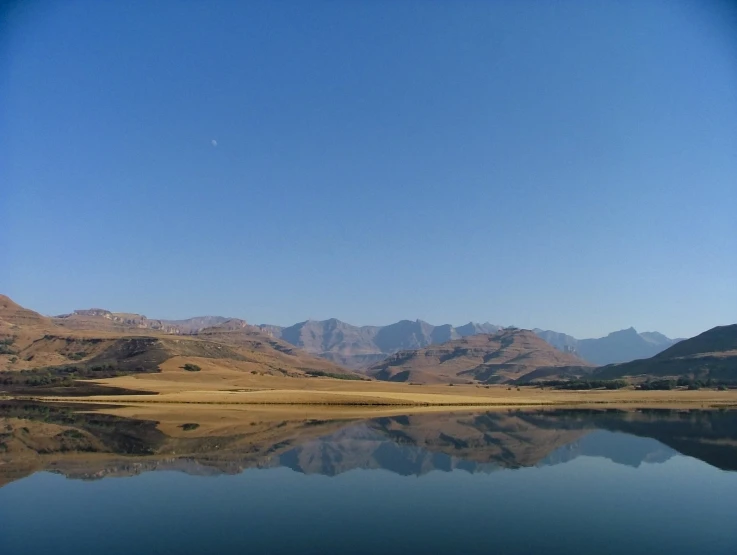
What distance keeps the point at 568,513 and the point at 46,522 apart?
2901 cm

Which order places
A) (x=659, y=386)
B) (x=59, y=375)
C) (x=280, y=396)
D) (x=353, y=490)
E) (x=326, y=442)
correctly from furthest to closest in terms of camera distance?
(x=659, y=386) < (x=59, y=375) < (x=280, y=396) < (x=326, y=442) < (x=353, y=490)

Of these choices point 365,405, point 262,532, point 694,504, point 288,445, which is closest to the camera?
point 262,532

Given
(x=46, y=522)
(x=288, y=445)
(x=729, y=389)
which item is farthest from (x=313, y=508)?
(x=729, y=389)

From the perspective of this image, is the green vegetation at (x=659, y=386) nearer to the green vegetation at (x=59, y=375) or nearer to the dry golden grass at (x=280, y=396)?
the dry golden grass at (x=280, y=396)

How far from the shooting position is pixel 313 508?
31.8 m

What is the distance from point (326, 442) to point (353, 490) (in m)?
20.5

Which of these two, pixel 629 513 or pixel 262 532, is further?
pixel 629 513

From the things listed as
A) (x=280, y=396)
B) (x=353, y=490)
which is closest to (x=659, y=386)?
(x=280, y=396)

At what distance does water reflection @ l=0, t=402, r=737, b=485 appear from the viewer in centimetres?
4488

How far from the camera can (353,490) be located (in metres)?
37.4

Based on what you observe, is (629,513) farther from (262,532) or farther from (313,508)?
(262,532)

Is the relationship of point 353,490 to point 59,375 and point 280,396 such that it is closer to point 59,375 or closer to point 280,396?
point 280,396

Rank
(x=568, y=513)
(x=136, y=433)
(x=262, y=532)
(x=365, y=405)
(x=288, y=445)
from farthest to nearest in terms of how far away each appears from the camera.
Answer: (x=365, y=405), (x=136, y=433), (x=288, y=445), (x=568, y=513), (x=262, y=532)

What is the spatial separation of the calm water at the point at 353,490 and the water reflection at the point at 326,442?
344 millimetres
